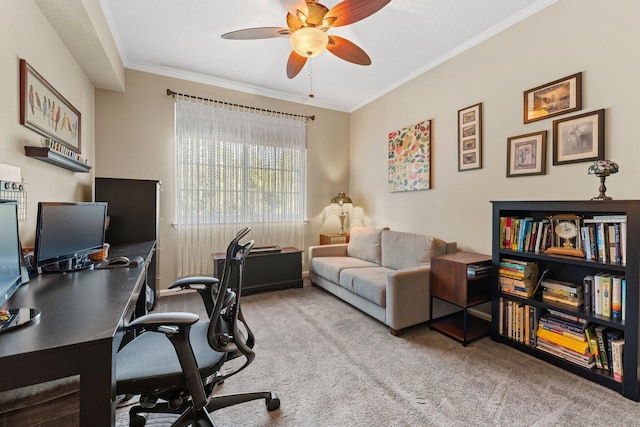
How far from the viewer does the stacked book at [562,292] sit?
189cm

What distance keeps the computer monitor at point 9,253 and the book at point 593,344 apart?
10.2 ft

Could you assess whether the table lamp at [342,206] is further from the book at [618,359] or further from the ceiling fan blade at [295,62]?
the book at [618,359]

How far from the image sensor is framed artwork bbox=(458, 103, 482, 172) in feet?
8.88

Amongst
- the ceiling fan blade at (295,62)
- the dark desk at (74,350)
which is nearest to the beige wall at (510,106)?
the ceiling fan blade at (295,62)

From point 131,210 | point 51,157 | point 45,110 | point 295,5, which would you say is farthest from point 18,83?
point 295,5

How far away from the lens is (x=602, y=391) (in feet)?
5.44

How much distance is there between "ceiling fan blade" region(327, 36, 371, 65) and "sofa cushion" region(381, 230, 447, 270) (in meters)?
1.85

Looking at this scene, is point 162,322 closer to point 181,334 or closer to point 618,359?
point 181,334

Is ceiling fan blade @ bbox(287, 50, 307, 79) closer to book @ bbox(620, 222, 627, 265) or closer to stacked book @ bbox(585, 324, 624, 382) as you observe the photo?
book @ bbox(620, 222, 627, 265)

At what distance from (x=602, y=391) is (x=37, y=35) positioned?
14.1 ft

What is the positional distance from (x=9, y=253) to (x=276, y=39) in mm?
2617

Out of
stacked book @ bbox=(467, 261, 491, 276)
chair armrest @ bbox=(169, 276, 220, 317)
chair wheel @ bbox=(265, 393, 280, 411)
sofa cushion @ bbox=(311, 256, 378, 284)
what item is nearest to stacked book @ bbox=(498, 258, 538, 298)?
stacked book @ bbox=(467, 261, 491, 276)

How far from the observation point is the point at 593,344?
1784 millimetres

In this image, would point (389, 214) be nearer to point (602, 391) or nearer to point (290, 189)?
point (290, 189)
